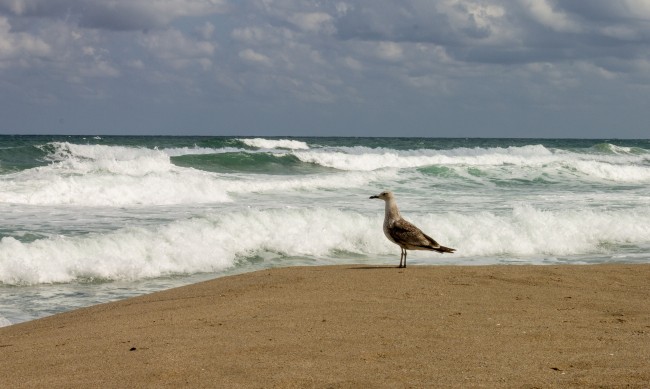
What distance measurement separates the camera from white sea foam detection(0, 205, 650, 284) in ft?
36.5

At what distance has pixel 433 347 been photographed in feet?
17.4

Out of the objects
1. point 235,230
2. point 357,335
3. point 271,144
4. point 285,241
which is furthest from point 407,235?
point 271,144

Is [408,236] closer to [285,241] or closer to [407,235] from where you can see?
[407,235]

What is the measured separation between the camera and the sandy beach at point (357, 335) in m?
4.65

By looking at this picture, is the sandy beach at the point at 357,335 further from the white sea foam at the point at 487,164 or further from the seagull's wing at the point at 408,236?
the white sea foam at the point at 487,164

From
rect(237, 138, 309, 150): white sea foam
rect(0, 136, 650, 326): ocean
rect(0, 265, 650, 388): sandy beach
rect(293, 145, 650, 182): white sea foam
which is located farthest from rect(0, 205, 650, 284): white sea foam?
rect(237, 138, 309, 150): white sea foam

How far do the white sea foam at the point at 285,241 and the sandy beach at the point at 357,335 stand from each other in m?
3.00

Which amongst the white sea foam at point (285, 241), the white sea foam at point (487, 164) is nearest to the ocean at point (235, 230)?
the white sea foam at point (285, 241)

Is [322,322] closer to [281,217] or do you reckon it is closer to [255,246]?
[255,246]

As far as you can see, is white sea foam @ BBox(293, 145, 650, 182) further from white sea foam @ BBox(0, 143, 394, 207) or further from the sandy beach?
the sandy beach

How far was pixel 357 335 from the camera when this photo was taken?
5.71m

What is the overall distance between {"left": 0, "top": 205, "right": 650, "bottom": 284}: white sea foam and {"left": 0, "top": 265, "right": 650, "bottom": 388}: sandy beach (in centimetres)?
300

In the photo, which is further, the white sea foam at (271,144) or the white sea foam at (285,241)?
the white sea foam at (271,144)

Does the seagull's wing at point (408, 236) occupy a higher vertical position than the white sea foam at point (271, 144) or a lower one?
higher
